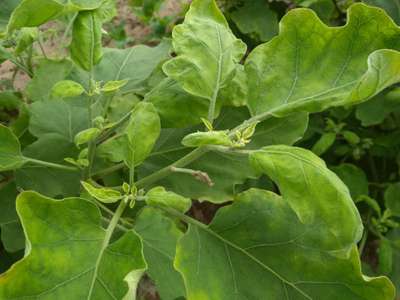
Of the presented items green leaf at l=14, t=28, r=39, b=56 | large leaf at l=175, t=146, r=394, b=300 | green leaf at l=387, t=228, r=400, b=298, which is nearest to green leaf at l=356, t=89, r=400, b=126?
green leaf at l=387, t=228, r=400, b=298

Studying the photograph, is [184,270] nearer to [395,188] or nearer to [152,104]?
[152,104]

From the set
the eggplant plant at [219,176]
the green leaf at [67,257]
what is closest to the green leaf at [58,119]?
the eggplant plant at [219,176]

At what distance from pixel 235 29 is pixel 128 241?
3.53 feet

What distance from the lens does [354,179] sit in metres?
1.56

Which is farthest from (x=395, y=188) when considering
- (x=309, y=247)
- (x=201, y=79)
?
(x=201, y=79)

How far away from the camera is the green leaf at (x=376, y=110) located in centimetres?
156

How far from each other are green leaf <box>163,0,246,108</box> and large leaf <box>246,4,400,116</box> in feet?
0.20

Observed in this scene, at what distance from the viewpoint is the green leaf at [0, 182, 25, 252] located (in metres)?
1.26

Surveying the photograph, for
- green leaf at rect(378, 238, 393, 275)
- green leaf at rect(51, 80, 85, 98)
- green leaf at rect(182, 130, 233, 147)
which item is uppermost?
green leaf at rect(182, 130, 233, 147)

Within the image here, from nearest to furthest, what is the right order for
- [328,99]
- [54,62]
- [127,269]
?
1. [127,269]
2. [328,99]
3. [54,62]

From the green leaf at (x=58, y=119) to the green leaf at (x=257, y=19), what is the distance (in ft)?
1.95

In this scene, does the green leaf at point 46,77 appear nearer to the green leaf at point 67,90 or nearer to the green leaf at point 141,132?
the green leaf at point 67,90

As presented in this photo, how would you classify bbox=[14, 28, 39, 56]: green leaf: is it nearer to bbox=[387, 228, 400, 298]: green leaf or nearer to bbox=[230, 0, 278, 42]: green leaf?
bbox=[230, 0, 278, 42]: green leaf

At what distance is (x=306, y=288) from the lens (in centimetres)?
100
